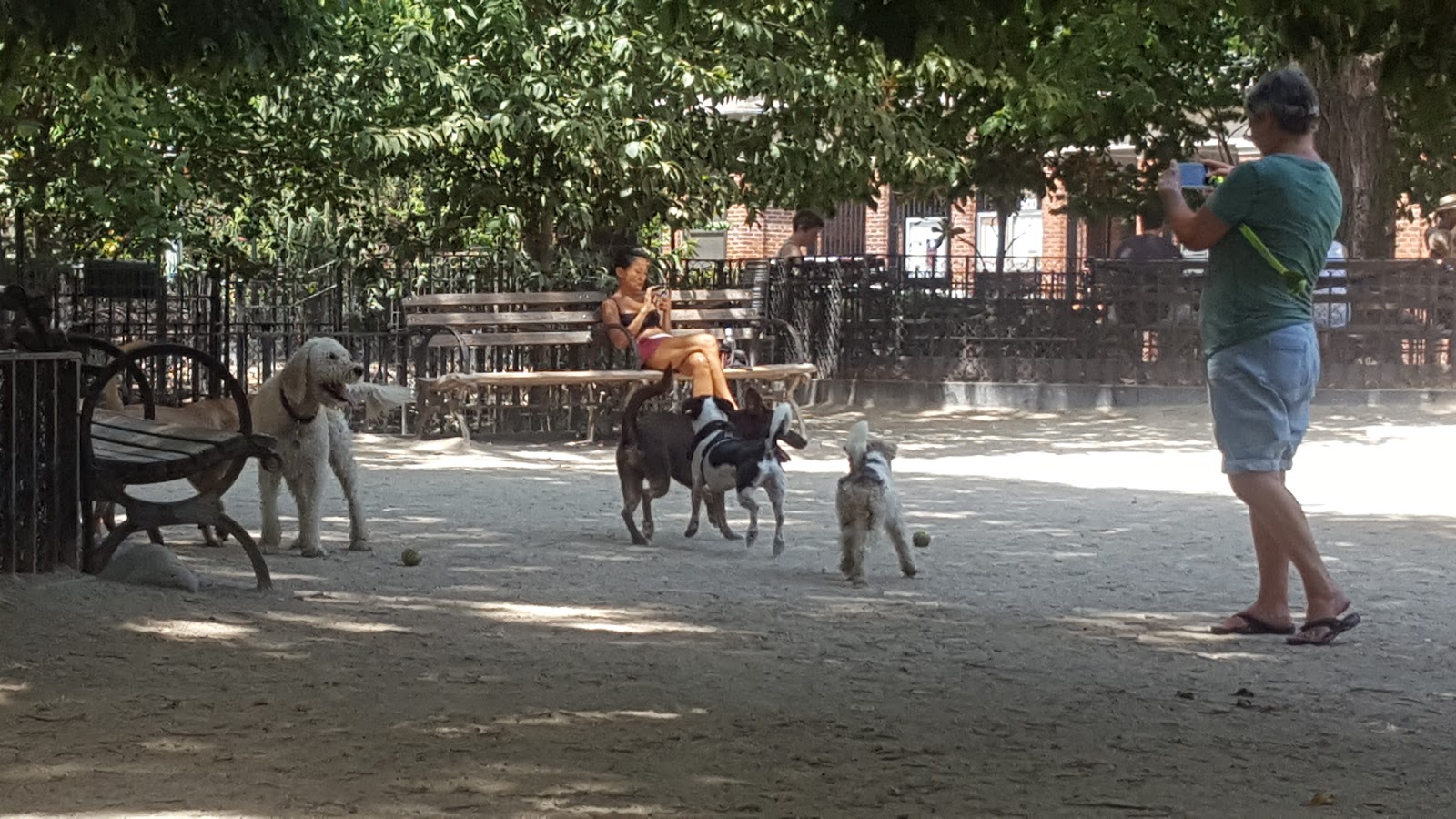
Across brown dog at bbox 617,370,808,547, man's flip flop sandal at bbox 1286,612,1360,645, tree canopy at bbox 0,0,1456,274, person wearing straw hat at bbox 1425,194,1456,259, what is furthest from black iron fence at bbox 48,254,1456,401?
man's flip flop sandal at bbox 1286,612,1360,645

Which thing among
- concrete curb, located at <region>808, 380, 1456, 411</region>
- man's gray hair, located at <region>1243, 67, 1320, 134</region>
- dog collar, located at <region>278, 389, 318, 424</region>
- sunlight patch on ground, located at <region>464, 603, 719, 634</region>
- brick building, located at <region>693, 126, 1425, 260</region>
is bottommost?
sunlight patch on ground, located at <region>464, 603, 719, 634</region>

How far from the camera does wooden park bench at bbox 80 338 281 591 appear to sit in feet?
25.1

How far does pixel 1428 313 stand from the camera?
65.0 feet

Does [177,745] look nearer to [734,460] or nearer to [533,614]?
[533,614]

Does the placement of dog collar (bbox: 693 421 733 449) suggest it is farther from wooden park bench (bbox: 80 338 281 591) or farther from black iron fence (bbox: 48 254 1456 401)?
black iron fence (bbox: 48 254 1456 401)

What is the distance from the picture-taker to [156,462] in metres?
7.66

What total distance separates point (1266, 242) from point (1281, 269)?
5.7 inches

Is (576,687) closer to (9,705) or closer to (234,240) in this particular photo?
(9,705)

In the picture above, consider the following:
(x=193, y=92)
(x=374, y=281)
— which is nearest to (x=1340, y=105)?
(x=374, y=281)

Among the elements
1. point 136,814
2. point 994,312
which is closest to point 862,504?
point 136,814

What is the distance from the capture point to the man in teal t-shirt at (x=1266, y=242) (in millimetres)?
7070

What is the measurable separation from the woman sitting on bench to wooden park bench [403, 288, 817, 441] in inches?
8.8

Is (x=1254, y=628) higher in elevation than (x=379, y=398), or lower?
lower

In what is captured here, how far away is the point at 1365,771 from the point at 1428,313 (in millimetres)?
15645
